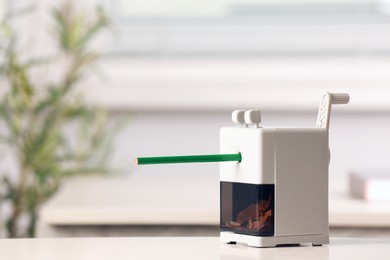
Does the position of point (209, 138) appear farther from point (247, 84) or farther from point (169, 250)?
point (169, 250)

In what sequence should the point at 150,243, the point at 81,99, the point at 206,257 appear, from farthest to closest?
the point at 81,99, the point at 150,243, the point at 206,257

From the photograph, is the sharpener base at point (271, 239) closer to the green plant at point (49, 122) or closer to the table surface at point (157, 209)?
the table surface at point (157, 209)

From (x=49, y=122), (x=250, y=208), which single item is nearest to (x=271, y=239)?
(x=250, y=208)

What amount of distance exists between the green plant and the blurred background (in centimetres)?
1

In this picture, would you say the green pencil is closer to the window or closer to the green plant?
the green plant

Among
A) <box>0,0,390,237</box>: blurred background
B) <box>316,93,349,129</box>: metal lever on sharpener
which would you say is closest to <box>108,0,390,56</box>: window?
<box>0,0,390,237</box>: blurred background

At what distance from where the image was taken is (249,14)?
314 centimetres

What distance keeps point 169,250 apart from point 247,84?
6.45ft

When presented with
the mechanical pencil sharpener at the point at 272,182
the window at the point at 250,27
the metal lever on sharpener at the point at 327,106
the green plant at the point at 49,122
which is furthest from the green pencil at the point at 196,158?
the window at the point at 250,27

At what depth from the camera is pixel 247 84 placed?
2.99 m

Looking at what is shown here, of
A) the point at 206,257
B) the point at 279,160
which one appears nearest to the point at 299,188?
the point at 279,160

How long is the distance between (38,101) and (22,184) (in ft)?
0.86

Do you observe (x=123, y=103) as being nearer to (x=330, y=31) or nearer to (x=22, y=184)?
(x=22, y=184)

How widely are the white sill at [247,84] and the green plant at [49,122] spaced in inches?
4.7
